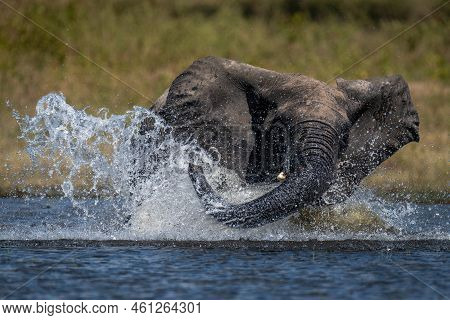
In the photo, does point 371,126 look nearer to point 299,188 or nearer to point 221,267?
point 299,188

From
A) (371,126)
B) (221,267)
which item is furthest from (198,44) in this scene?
(221,267)

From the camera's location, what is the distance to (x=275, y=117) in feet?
35.3

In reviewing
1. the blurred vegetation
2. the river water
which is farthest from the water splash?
the blurred vegetation

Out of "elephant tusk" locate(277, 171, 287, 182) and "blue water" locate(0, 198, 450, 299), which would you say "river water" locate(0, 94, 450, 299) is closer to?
"blue water" locate(0, 198, 450, 299)

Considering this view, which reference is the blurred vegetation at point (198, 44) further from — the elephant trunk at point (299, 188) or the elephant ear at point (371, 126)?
the elephant trunk at point (299, 188)

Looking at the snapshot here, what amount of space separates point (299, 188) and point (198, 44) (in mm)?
11077

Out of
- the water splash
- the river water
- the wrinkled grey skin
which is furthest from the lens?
the water splash

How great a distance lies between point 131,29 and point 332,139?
11.2 metres

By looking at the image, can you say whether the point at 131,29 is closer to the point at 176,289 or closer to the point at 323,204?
the point at 323,204

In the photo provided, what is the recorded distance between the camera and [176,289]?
857 cm

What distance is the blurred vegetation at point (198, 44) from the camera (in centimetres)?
1922

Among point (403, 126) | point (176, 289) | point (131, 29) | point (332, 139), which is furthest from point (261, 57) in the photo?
point (176, 289)

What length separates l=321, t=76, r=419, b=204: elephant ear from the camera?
1120cm

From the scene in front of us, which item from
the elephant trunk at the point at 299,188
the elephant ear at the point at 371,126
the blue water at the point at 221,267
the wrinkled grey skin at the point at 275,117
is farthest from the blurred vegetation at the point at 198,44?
the elephant trunk at the point at 299,188
